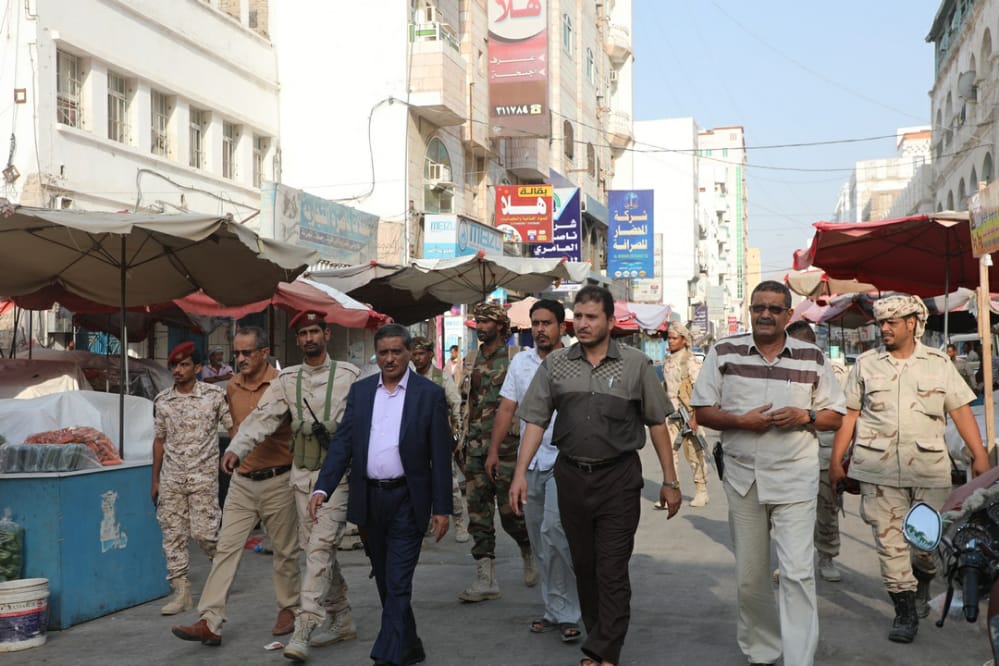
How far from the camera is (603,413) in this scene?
212 inches

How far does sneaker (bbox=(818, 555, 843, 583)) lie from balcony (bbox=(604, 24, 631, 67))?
4496 cm

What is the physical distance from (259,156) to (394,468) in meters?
19.8

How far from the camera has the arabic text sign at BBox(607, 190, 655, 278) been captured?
140 feet

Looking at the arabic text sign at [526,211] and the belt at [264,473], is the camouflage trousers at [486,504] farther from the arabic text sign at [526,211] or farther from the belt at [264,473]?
the arabic text sign at [526,211]

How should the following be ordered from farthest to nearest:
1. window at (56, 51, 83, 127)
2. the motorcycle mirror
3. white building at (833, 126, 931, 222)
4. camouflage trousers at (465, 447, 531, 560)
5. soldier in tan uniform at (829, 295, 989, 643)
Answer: white building at (833, 126, 931, 222) → window at (56, 51, 83, 127) → camouflage trousers at (465, 447, 531, 560) → soldier in tan uniform at (829, 295, 989, 643) → the motorcycle mirror

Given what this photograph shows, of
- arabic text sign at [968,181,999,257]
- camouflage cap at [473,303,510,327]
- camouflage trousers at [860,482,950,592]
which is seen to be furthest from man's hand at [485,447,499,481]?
arabic text sign at [968,181,999,257]

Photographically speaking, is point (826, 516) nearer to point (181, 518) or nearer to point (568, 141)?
point (181, 518)

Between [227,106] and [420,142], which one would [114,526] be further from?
[420,142]

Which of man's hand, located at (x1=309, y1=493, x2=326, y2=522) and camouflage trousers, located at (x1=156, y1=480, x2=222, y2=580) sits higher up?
man's hand, located at (x1=309, y1=493, x2=326, y2=522)

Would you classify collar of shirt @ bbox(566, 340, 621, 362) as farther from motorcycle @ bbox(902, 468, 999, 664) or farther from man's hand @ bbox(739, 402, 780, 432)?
motorcycle @ bbox(902, 468, 999, 664)

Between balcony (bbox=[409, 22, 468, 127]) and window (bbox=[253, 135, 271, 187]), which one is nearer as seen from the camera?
window (bbox=[253, 135, 271, 187])

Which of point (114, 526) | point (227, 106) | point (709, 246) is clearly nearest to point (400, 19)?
point (227, 106)

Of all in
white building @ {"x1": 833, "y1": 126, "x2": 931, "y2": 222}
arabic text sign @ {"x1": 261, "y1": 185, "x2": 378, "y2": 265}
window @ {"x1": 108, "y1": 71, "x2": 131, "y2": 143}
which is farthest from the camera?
white building @ {"x1": 833, "y1": 126, "x2": 931, "y2": 222}

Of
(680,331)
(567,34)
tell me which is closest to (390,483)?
(680,331)
